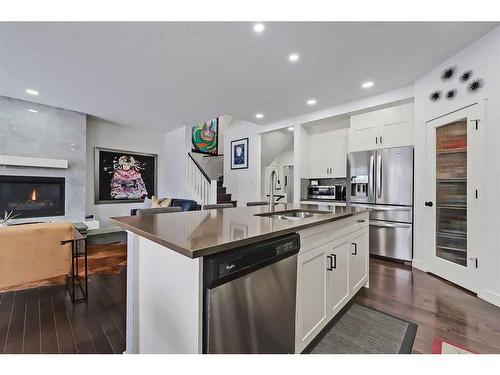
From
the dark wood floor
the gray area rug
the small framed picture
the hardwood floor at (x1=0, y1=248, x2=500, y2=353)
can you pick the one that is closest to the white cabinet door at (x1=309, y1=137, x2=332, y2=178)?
the small framed picture

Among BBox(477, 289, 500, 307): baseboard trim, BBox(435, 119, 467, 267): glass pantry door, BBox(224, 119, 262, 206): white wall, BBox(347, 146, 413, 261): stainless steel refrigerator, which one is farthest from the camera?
BBox(224, 119, 262, 206): white wall

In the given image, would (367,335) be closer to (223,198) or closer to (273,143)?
(223,198)

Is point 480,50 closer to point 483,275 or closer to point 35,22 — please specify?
point 483,275

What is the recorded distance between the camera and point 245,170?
5766 millimetres

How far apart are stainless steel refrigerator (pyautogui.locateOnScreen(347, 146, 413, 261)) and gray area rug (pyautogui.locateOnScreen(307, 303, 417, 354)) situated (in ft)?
5.80

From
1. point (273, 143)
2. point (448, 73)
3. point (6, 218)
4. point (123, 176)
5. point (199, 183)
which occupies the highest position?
point (448, 73)

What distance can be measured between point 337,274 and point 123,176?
18.1 feet

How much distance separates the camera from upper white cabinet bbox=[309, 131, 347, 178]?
440cm

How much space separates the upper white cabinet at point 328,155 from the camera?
4398 millimetres

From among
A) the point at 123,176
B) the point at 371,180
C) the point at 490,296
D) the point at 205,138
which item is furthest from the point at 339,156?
the point at 123,176

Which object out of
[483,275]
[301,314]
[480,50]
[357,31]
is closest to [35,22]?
[357,31]

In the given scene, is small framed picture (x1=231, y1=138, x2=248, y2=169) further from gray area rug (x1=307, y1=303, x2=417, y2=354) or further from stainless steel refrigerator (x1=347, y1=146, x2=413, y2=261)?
gray area rug (x1=307, y1=303, x2=417, y2=354)

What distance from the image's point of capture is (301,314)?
4.56ft

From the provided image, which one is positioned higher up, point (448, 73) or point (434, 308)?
point (448, 73)
